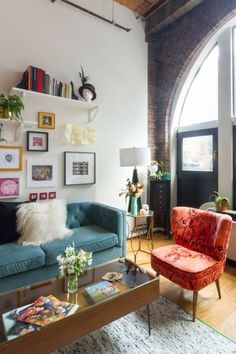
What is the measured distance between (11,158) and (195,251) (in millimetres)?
2376

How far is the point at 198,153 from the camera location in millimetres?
3646

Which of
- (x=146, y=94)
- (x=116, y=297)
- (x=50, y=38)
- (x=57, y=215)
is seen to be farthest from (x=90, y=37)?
(x=116, y=297)

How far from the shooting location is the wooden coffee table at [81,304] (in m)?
1.16

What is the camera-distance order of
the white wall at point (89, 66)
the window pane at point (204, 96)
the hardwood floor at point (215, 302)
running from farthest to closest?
the window pane at point (204, 96)
the white wall at point (89, 66)
the hardwood floor at point (215, 302)

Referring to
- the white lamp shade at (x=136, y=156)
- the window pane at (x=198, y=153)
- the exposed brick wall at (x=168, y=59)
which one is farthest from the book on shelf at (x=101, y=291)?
the exposed brick wall at (x=168, y=59)

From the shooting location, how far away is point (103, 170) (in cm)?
346

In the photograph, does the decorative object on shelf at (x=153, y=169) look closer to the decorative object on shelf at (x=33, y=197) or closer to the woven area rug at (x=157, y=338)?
the decorative object on shelf at (x=33, y=197)

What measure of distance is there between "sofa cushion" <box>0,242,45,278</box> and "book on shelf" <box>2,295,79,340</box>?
64 cm

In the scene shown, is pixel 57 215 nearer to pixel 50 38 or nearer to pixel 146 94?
pixel 50 38

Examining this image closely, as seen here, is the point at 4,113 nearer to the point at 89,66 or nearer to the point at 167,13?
the point at 89,66

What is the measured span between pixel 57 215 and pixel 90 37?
105 inches

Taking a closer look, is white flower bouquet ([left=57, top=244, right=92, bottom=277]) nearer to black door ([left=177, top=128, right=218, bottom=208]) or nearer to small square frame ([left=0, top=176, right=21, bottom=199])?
small square frame ([left=0, top=176, right=21, bottom=199])

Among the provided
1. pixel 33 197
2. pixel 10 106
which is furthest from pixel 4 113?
pixel 33 197

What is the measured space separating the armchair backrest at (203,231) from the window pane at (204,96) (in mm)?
1842
